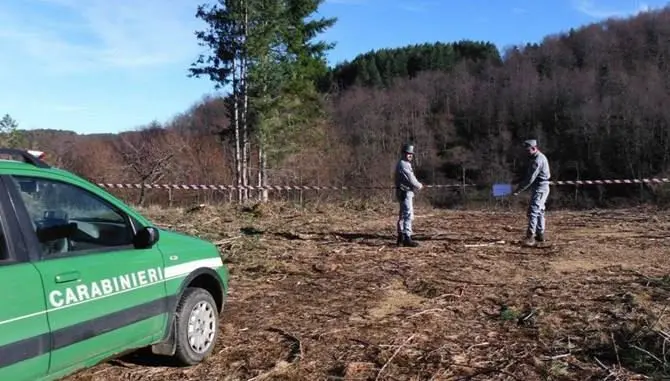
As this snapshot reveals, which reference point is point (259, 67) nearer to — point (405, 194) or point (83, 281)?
point (405, 194)

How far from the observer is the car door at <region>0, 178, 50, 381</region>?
10.9ft

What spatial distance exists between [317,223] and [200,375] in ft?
29.5

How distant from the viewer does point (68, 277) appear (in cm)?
374

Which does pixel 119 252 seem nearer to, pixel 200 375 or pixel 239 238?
pixel 200 375

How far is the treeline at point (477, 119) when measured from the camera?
170ft

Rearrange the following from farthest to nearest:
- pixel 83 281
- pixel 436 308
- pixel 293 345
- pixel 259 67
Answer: pixel 259 67 → pixel 436 308 → pixel 293 345 → pixel 83 281

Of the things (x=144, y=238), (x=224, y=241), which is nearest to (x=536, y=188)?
(x=224, y=241)

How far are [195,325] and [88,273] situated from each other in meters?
1.30

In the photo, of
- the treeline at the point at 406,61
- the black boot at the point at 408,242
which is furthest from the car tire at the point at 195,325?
the treeline at the point at 406,61

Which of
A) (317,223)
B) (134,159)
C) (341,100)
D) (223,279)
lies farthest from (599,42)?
(223,279)

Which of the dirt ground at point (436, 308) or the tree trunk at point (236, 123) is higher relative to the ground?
the tree trunk at point (236, 123)

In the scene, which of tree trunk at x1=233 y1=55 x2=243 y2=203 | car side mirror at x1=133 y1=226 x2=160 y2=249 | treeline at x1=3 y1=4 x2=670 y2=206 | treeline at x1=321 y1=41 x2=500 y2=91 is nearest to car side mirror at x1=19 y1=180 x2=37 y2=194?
car side mirror at x1=133 y1=226 x2=160 y2=249

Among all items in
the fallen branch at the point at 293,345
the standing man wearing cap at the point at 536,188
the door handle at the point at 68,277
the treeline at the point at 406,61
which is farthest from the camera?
the treeline at the point at 406,61

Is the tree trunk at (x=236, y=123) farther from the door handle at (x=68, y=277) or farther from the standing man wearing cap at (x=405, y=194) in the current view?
the door handle at (x=68, y=277)
